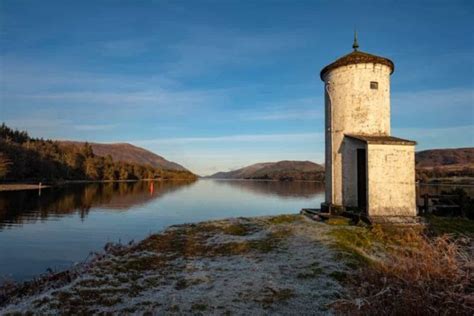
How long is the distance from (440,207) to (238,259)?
1365cm

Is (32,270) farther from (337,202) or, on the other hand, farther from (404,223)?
(404,223)

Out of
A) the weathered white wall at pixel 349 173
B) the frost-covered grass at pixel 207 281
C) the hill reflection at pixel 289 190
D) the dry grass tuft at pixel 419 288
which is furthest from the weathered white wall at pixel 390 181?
the hill reflection at pixel 289 190

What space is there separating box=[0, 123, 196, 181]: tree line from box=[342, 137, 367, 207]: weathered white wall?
6149 cm

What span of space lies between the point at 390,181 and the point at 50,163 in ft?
290

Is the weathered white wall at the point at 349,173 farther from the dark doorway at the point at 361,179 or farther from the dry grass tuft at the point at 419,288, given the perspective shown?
the dry grass tuft at the point at 419,288

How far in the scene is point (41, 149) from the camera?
89188 mm

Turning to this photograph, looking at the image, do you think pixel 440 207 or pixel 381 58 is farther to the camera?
pixel 440 207

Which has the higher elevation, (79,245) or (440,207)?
(440,207)

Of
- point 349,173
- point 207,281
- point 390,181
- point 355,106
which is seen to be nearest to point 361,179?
point 349,173

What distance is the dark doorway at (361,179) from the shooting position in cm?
1519

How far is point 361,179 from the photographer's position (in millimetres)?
15398

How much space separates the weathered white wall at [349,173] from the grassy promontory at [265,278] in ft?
11.6

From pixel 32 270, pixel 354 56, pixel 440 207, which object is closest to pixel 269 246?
pixel 32 270

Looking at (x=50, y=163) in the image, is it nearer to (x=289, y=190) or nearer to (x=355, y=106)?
(x=289, y=190)
